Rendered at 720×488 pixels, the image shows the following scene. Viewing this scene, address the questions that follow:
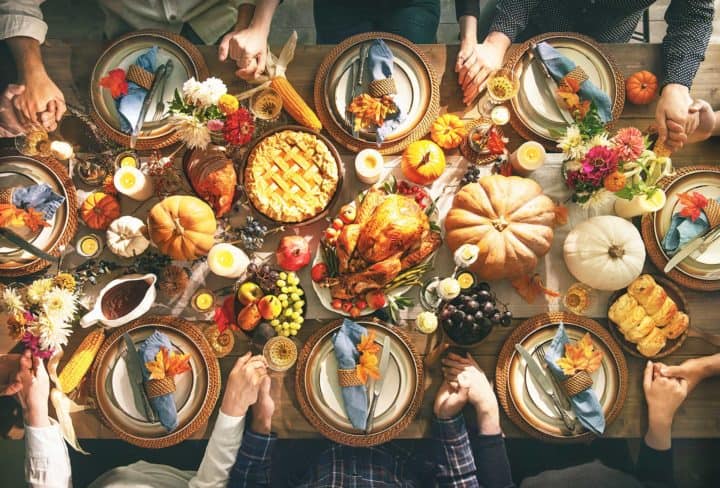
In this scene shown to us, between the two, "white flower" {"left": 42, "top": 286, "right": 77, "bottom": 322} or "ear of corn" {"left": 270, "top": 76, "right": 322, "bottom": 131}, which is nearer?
"white flower" {"left": 42, "top": 286, "right": 77, "bottom": 322}

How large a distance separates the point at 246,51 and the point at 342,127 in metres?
0.45

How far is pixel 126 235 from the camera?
1.62 m

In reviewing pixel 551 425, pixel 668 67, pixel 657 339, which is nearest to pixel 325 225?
pixel 551 425

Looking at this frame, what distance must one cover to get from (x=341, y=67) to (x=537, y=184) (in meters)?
0.84

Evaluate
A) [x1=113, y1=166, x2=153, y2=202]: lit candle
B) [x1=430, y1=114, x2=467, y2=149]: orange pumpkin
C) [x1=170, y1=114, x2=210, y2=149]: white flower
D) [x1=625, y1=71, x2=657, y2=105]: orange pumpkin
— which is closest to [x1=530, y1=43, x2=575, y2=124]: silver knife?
[x1=625, y1=71, x2=657, y2=105]: orange pumpkin

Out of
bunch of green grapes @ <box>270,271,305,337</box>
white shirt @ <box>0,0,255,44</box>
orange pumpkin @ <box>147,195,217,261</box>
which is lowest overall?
bunch of green grapes @ <box>270,271,305,337</box>

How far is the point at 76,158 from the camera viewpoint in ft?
5.73

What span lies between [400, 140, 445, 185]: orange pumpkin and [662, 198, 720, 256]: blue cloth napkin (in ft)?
2.76

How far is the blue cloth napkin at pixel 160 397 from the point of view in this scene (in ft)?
5.23

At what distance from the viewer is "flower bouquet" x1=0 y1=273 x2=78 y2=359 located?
4.99ft

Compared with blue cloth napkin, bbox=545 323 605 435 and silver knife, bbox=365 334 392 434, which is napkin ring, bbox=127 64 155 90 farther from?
blue cloth napkin, bbox=545 323 605 435

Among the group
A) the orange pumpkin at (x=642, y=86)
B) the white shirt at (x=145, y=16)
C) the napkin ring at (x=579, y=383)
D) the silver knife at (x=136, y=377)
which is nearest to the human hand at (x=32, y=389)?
the silver knife at (x=136, y=377)

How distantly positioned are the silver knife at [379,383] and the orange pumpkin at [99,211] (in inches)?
42.4

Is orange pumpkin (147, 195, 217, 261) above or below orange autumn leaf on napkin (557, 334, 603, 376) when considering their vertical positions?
above
